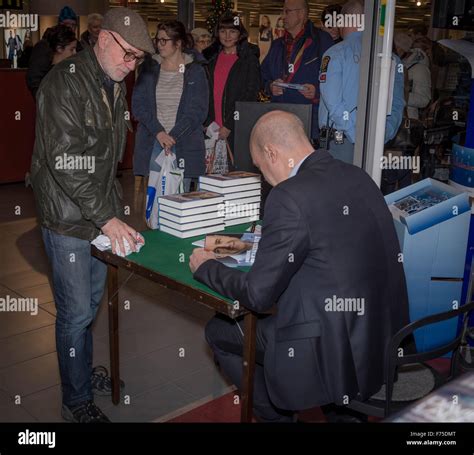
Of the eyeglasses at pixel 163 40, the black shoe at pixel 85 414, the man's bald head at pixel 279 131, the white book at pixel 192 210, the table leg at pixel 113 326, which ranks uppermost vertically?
the eyeglasses at pixel 163 40

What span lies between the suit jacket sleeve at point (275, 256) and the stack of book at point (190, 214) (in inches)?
27.8

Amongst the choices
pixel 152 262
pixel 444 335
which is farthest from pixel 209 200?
pixel 444 335

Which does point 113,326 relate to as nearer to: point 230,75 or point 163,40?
point 163,40

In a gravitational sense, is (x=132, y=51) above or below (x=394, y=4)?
below

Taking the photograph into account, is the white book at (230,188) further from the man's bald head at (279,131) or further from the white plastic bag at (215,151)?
the white plastic bag at (215,151)

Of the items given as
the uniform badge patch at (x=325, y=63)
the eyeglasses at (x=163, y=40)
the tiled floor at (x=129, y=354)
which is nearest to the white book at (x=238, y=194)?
the tiled floor at (x=129, y=354)

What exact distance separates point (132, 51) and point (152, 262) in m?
0.79

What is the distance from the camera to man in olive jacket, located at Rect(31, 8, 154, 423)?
2346 mm

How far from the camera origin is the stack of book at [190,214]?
2664 millimetres

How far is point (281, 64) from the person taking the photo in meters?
4.91

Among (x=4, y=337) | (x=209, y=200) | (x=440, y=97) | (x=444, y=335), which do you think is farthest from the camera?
(x=440, y=97)

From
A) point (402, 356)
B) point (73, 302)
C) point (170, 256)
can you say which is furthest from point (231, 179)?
point (402, 356)

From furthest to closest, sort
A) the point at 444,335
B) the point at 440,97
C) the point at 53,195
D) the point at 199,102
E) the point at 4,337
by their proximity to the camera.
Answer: the point at 440,97, the point at 199,102, the point at 4,337, the point at 444,335, the point at 53,195

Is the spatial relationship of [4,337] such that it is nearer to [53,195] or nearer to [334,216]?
[53,195]
